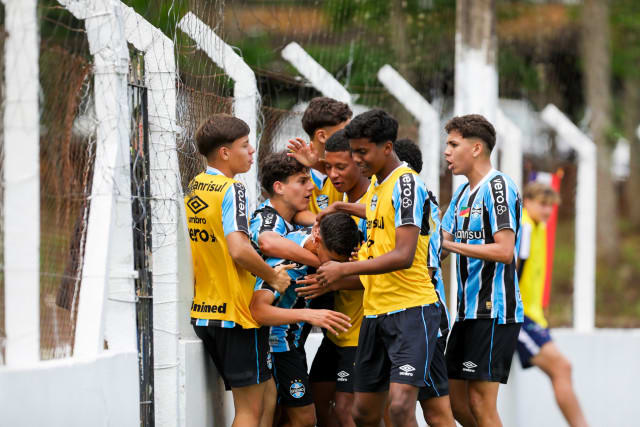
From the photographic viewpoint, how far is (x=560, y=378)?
7.18m

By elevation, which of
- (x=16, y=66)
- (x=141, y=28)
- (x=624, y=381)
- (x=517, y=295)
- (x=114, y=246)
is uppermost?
(x=141, y=28)

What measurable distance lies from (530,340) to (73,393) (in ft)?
14.3

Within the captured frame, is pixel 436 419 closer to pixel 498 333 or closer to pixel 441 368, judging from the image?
pixel 441 368

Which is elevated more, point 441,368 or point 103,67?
point 103,67

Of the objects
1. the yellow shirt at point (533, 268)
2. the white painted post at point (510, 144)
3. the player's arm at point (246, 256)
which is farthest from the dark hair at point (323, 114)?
the white painted post at point (510, 144)

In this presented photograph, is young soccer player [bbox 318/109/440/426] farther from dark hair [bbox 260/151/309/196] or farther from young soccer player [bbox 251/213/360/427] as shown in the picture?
dark hair [bbox 260/151/309/196]

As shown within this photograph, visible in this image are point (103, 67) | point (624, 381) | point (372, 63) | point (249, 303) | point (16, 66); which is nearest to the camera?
point (16, 66)

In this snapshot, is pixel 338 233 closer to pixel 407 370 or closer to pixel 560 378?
pixel 407 370

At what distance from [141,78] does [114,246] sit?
889 mm

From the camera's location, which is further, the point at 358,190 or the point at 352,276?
the point at 358,190

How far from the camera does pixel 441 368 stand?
4.98 m

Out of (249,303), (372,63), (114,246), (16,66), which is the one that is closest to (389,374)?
(249,303)

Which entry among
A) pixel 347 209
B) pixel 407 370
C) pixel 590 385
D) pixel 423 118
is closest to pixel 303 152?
pixel 347 209

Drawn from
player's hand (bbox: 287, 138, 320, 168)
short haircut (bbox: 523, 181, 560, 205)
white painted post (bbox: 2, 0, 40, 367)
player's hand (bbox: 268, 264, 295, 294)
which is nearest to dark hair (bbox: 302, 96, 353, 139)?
player's hand (bbox: 287, 138, 320, 168)
